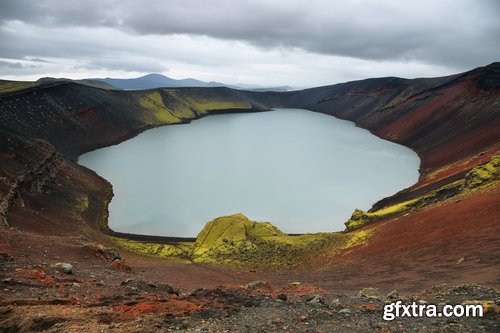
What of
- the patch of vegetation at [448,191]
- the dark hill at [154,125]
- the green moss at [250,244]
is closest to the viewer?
the green moss at [250,244]

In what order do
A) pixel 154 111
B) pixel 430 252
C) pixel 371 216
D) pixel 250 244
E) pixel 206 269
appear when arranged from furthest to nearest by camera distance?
1. pixel 154 111
2. pixel 371 216
3. pixel 250 244
4. pixel 206 269
5. pixel 430 252

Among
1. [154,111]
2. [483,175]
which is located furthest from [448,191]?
[154,111]

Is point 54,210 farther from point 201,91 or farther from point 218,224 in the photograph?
point 201,91

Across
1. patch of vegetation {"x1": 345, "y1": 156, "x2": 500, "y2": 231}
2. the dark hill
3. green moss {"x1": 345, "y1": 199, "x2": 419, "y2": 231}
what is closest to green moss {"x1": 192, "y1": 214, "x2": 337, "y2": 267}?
green moss {"x1": 345, "y1": 199, "x2": 419, "y2": 231}

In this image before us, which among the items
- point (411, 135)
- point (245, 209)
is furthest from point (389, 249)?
point (411, 135)

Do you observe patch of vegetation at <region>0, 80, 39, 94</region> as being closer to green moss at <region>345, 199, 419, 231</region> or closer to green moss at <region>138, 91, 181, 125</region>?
green moss at <region>138, 91, 181, 125</region>

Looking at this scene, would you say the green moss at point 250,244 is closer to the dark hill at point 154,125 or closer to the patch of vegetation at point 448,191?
the patch of vegetation at point 448,191

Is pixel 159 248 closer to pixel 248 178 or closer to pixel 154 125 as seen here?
pixel 248 178

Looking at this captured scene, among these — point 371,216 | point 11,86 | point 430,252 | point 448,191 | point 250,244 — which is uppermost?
point 11,86

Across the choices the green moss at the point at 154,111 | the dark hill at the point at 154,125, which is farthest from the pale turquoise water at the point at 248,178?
the green moss at the point at 154,111

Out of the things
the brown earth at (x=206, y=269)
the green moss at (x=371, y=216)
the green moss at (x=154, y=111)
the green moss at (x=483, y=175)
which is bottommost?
the brown earth at (x=206, y=269)
